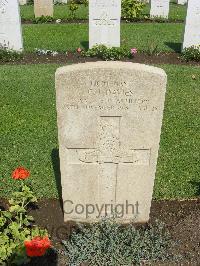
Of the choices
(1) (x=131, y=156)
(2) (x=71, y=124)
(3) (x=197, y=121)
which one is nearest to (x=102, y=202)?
(1) (x=131, y=156)

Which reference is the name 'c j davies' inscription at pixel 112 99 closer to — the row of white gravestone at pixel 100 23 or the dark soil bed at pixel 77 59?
the dark soil bed at pixel 77 59

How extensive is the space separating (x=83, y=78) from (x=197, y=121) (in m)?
4.24

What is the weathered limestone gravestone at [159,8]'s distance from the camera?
53.7ft

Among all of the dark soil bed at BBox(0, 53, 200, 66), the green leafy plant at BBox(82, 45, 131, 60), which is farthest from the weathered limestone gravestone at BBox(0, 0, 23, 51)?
the green leafy plant at BBox(82, 45, 131, 60)

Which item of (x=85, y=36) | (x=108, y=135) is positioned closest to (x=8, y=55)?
(x=85, y=36)

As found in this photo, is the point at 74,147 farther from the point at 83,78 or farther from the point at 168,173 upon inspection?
the point at 168,173

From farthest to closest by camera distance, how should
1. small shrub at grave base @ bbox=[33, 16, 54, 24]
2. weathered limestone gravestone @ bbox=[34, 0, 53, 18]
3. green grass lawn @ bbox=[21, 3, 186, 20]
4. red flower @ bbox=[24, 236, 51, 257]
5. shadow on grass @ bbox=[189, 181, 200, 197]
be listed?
green grass lawn @ bbox=[21, 3, 186, 20] → weathered limestone gravestone @ bbox=[34, 0, 53, 18] → small shrub at grave base @ bbox=[33, 16, 54, 24] → shadow on grass @ bbox=[189, 181, 200, 197] → red flower @ bbox=[24, 236, 51, 257]

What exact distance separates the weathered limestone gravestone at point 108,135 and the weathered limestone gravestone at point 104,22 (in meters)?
7.65

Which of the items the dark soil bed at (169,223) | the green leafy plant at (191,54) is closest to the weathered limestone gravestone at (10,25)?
the green leafy plant at (191,54)

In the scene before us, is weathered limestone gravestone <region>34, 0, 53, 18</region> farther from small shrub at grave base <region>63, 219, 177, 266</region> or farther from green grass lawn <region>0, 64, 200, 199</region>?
small shrub at grave base <region>63, 219, 177, 266</region>

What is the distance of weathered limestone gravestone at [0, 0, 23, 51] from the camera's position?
407 inches

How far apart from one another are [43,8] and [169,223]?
14.0 meters

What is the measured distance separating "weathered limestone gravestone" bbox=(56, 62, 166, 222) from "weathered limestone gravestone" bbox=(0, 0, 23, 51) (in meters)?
7.82

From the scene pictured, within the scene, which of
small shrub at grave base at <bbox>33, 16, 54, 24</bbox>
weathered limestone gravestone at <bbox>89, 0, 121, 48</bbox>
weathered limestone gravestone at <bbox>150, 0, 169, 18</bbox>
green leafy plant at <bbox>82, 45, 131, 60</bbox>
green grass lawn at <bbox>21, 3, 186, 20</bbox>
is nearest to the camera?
green leafy plant at <bbox>82, 45, 131, 60</bbox>
